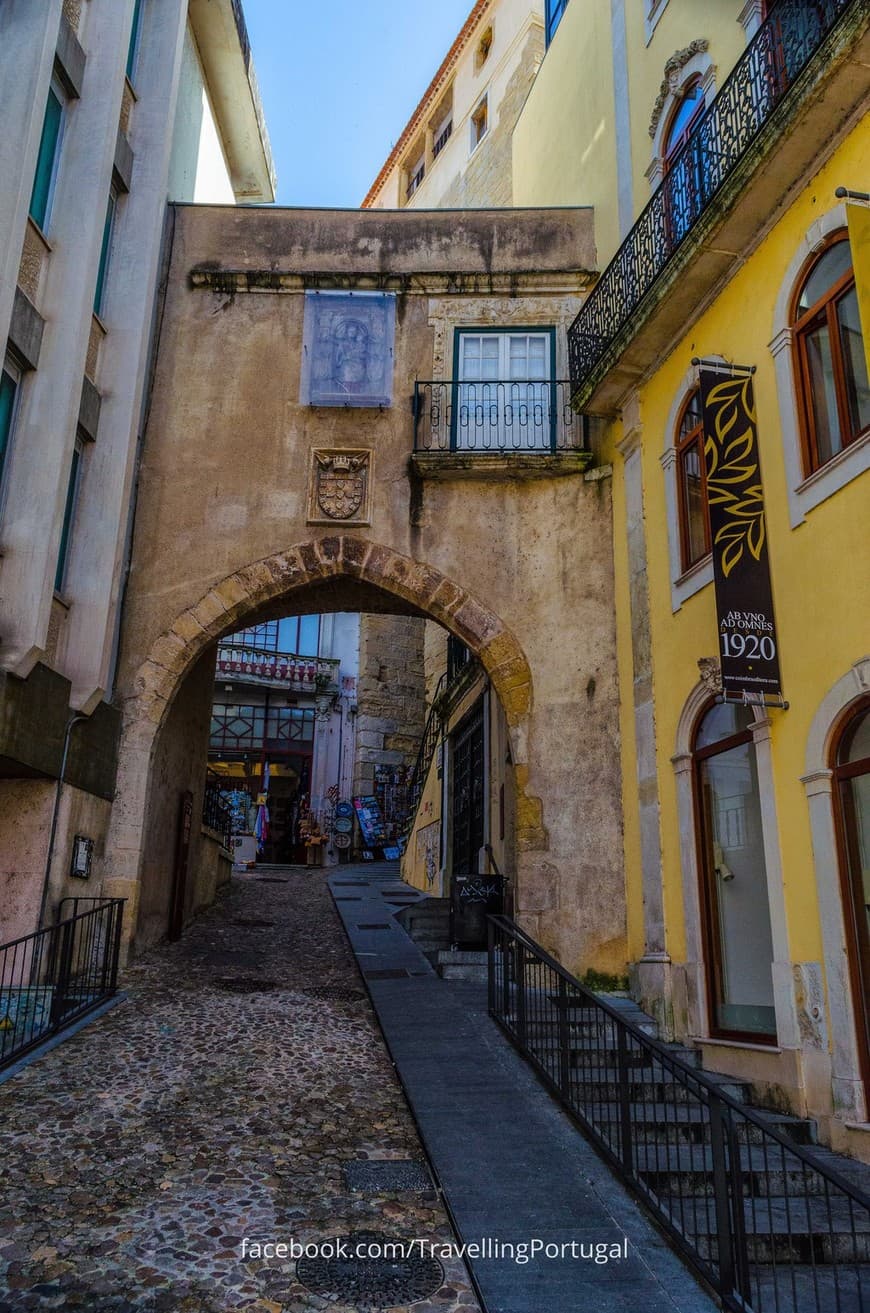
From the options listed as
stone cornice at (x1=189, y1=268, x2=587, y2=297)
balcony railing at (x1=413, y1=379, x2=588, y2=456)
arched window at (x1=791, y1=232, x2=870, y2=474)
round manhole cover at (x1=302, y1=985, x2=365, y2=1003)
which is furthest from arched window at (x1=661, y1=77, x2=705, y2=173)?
round manhole cover at (x1=302, y1=985, x2=365, y2=1003)

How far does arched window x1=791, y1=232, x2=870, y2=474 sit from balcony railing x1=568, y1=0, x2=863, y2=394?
46.3 inches

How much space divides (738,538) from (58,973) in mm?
6636

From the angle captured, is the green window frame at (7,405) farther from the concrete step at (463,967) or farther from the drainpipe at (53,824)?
the concrete step at (463,967)

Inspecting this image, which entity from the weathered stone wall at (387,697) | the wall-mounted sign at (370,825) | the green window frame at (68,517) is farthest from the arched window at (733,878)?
the weathered stone wall at (387,697)

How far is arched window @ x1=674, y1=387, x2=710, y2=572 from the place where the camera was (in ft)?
30.5

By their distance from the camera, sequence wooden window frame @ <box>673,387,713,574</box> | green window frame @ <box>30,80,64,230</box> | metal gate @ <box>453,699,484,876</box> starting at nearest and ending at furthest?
1. wooden window frame @ <box>673,387,713,574</box>
2. green window frame @ <box>30,80,64,230</box>
3. metal gate @ <box>453,699,484,876</box>

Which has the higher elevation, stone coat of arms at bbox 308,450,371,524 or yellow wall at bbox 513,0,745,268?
yellow wall at bbox 513,0,745,268

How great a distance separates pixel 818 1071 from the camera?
652 centimetres

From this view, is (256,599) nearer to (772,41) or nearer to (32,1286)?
(772,41)

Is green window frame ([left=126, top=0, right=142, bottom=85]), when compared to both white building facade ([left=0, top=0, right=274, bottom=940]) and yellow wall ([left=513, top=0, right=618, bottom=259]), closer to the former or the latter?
white building facade ([left=0, top=0, right=274, bottom=940])

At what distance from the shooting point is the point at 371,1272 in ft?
14.2

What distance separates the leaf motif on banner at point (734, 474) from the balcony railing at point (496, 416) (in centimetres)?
373

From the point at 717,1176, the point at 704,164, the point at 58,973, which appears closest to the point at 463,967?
the point at 58,973

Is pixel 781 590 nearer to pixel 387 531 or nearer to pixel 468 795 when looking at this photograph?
pixel 387 531
